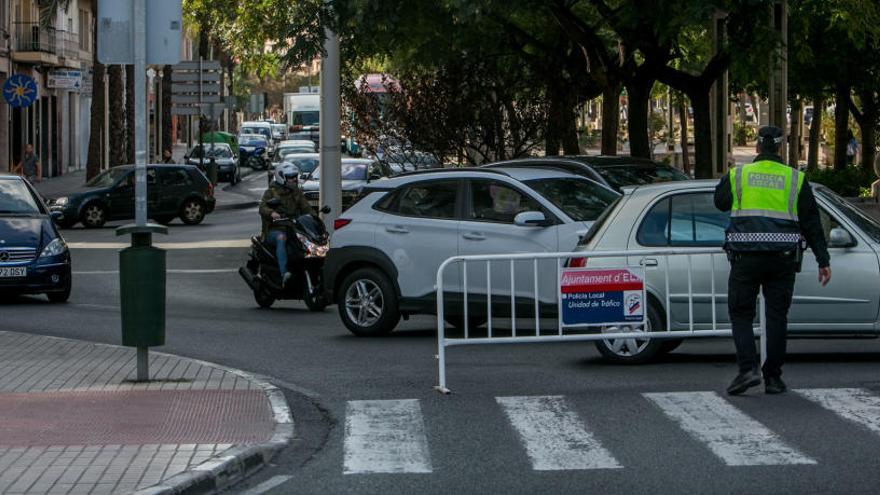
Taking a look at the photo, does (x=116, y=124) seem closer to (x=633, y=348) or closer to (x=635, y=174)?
(x=635, y=174)

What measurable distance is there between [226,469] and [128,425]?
164 cm

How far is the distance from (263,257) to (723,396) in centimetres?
899

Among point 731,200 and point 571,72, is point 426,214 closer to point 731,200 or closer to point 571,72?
point 731,200

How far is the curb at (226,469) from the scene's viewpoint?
7.89m

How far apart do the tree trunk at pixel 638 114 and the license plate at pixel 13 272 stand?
47.8 feet

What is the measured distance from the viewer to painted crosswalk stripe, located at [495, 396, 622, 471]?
29.0 ft

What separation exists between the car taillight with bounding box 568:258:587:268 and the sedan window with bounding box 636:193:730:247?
2.09ft

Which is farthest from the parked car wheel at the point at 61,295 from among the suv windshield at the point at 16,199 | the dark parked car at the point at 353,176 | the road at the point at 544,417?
the dark parked car at the point at 353,176

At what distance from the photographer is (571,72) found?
34.2 m

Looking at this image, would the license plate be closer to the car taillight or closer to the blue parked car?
the car taillight

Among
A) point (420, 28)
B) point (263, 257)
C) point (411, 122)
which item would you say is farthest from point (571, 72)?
point (263, 257)

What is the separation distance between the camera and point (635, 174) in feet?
72.3

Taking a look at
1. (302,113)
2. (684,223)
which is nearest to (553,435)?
(684,223)

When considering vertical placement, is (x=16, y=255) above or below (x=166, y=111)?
below
